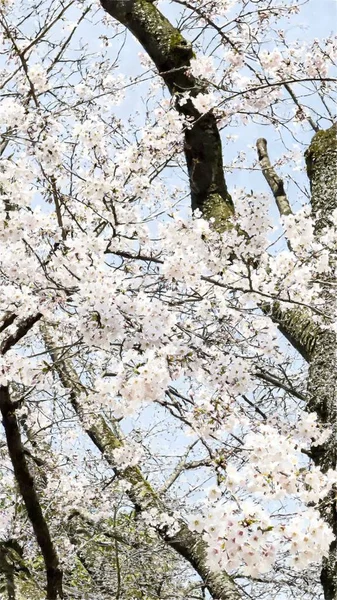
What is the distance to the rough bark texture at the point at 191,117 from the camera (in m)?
4.08

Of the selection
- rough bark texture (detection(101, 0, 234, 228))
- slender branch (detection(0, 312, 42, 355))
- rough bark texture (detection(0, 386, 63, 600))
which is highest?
rough bark texture (detection(101, 0, 234, 228))

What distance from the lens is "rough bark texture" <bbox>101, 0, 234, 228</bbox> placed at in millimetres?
4078

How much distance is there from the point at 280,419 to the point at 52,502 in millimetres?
2162

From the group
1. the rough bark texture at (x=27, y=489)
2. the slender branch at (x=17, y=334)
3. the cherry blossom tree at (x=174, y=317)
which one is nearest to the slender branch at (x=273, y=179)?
the cherry blossom tree at (x=174, y=317)

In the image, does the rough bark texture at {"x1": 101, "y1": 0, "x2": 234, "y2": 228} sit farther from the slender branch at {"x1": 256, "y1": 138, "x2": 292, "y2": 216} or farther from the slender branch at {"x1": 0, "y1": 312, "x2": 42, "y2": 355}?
the slender branch at {"x1": 0, "y1": 312, "x2": 42, "y2": 355}

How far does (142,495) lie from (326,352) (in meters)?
1.86

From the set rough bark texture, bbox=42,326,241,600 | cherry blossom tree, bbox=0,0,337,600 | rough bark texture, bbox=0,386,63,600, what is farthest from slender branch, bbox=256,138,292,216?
rough bark texture, bbox=0,386,63,600

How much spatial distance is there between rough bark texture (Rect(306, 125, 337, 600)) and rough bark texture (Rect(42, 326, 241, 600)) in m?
1.01

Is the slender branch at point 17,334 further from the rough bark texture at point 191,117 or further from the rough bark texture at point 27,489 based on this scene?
the rough bark texture at point 191,117

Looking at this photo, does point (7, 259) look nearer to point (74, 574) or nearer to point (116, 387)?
point (116, 387)

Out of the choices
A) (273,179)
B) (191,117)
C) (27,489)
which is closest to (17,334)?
(27,489)

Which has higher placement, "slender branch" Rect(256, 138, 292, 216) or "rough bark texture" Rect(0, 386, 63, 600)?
"slender branch" Rect(256, 138, 292, 216)

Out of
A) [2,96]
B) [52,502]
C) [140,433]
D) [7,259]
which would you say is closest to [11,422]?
[7,259]

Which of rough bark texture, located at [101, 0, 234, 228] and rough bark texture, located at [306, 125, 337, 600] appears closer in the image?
rough bark texture, located at [306, 125, 337, 600]
